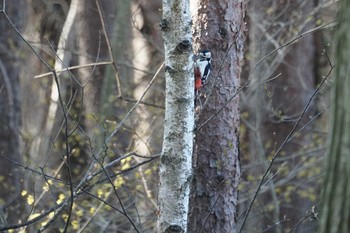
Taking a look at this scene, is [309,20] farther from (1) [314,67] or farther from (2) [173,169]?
(2) [173,169]

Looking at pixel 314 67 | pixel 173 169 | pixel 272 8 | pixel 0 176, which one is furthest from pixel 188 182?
pixel 314 67

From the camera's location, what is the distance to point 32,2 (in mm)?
13578

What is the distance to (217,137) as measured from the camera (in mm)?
6262

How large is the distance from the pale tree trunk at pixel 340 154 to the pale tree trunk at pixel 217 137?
3.15 metres

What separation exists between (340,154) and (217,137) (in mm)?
3360

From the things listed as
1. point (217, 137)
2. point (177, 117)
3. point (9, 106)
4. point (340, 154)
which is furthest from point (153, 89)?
point (340, 154)

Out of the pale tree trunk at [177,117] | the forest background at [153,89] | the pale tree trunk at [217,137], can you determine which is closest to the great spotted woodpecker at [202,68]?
the pale tree trunk at [217,137]

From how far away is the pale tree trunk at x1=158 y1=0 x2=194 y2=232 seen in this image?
4746 millimetres

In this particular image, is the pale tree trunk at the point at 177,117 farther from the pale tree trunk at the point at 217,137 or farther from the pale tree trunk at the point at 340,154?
the pale tree trunk at the point at 340,154

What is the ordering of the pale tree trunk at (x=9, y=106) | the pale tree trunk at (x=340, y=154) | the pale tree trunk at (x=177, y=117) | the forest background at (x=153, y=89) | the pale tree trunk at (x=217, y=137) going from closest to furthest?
the pale tree trunk at (x=340, y=154), the pale tree trunk at (x=177, y=117), the pale tree trunk at (x=217, y=137), the pale tree trunk at (x=9, y=106), the forest background at (x=153, y=89)

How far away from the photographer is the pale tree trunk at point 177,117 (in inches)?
187

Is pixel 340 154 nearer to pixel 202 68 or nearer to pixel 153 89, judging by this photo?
pixel 202 68

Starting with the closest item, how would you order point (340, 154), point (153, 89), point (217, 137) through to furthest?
point (340, 154)
point (217, 137)
point (153, 89)

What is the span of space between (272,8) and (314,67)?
4.35ft
